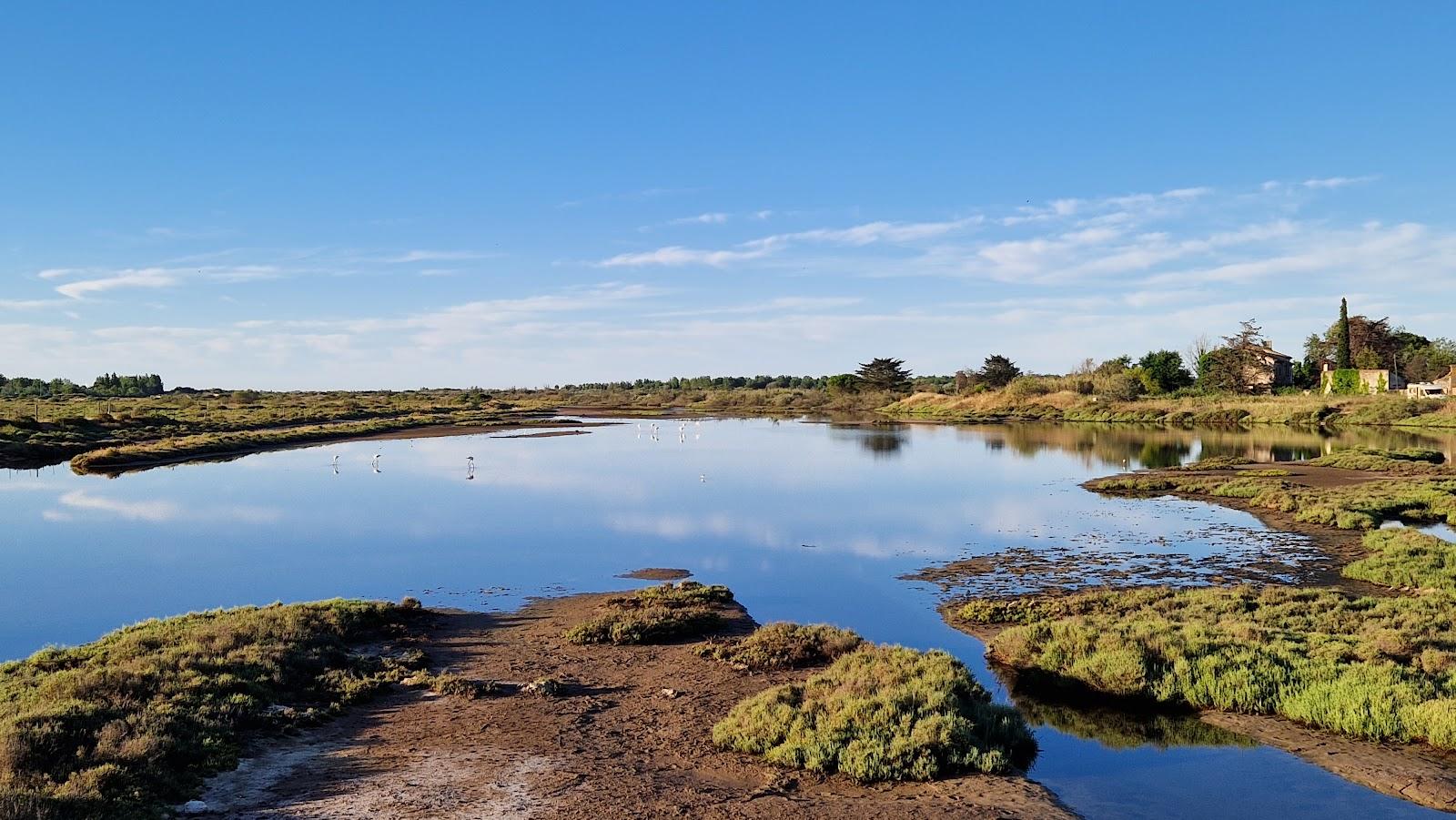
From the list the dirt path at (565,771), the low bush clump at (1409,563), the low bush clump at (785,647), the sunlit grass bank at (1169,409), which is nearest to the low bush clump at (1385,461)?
the low bush clump at (1409,563)

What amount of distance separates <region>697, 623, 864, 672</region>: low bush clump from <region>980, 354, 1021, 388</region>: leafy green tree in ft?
355

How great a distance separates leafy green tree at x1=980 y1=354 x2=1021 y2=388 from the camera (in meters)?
118

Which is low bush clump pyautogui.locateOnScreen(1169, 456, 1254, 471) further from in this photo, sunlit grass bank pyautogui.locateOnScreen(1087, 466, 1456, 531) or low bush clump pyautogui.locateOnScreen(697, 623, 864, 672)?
low bush clump pyautogui.locateOnScreen(697, 623, 864, 672)

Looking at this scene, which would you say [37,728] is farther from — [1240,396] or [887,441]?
[1240,396]

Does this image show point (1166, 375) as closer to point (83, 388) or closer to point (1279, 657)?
point (1279, 657)

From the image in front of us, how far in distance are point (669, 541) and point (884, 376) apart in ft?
347

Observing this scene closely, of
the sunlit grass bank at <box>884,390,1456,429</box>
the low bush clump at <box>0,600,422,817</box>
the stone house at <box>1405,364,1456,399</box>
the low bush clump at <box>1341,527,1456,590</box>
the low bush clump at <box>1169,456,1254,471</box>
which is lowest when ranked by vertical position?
the low bush clump at <box>1341,527,1456,590</box>

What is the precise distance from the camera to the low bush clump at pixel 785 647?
42.9 feet

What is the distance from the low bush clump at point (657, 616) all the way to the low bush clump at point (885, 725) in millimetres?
3983

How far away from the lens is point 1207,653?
486 inches

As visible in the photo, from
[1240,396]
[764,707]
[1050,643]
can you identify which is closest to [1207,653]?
[1050,643]

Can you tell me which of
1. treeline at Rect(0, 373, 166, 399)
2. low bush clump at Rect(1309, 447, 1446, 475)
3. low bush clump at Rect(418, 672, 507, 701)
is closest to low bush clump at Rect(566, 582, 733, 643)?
low bush clump at Rect(418, 672, 507, 701)

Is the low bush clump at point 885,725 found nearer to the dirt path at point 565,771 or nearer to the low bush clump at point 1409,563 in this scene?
the dirt path at point 565,771

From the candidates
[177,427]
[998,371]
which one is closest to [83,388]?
[177,427]
